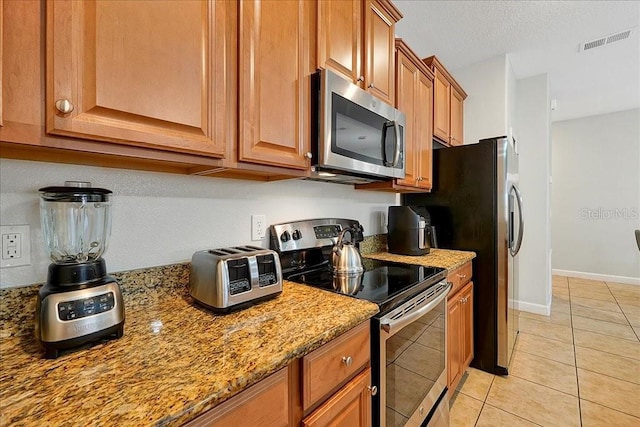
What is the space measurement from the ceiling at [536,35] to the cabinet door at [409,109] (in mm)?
546

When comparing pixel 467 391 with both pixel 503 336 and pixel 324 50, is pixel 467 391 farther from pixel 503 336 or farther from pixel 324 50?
pixel 324 50

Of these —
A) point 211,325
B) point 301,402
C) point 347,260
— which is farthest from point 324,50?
point 301,402

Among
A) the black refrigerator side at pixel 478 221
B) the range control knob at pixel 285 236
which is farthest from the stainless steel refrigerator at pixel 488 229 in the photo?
the range control knob at pixel 285 236

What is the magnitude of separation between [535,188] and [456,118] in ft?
4.40

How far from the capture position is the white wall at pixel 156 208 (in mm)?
831

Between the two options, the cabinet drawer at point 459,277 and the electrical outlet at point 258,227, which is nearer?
the electrical outlet at point 258,227

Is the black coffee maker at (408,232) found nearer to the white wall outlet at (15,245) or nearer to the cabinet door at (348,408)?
the cabinet door at (348,408)

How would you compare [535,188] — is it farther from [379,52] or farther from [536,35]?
[379,52]

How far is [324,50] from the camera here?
1.30 metres

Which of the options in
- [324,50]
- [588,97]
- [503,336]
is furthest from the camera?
[588,97]

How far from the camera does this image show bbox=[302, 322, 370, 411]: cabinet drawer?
815 millimetres

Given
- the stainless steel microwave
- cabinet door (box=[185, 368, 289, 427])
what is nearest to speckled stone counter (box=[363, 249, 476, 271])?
the stainless steel microwave

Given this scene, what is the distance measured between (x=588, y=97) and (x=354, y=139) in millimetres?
4554

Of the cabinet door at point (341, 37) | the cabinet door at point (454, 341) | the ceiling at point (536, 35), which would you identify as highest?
the ceiling at point (536, 35)
